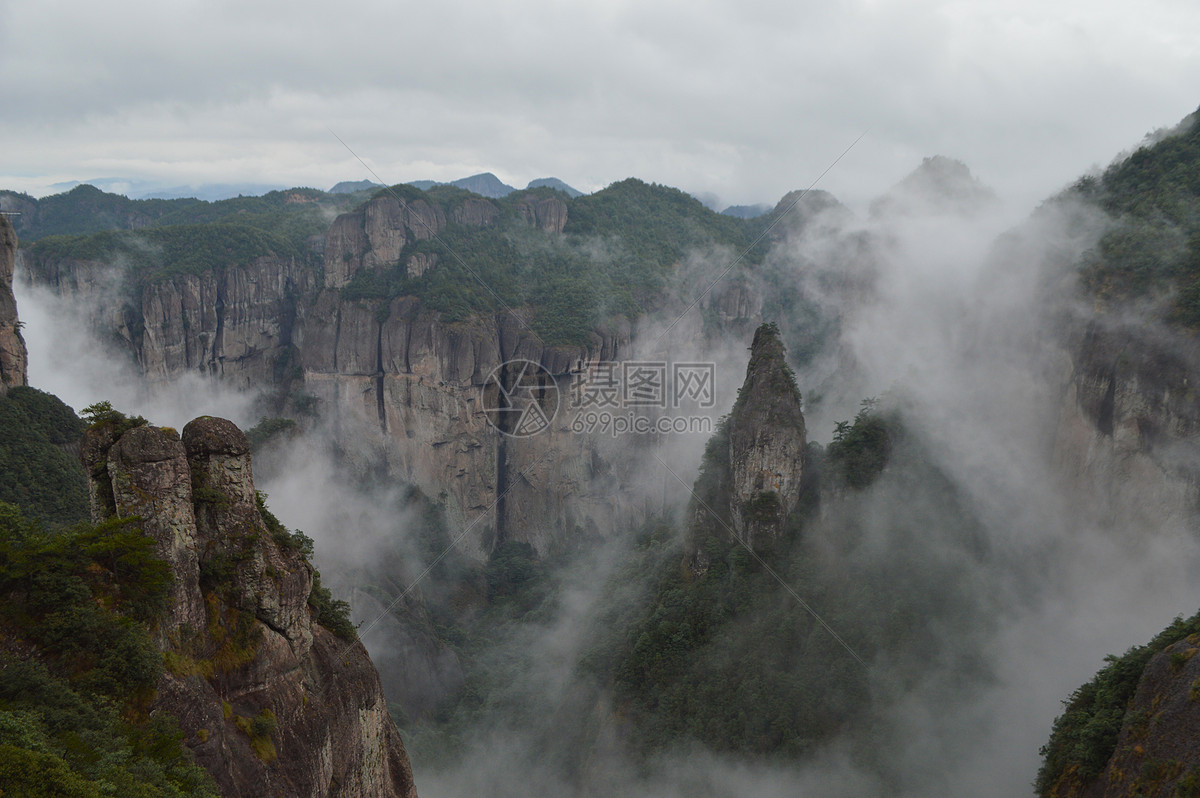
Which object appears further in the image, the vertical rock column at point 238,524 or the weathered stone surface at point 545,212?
the weathered stone surface at point 545,212

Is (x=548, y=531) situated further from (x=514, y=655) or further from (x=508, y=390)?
(x=514, y=655)

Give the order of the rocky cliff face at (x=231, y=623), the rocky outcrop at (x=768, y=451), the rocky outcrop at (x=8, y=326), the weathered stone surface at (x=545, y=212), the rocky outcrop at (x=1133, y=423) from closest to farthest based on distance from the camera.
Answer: the rocky cliff face at (x=231, y=623) → the rocky outcrop at (x=1133, y=423) → the rocky outcrop at (x=8, y=326) → the rocky outcrop at (x=768, y=451) → the weathered stone surface at (x=545, y=212)

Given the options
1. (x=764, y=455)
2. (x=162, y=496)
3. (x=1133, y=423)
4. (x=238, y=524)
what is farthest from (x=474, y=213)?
(x=162, y=496)

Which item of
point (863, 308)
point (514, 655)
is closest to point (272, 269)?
point (514, 655)

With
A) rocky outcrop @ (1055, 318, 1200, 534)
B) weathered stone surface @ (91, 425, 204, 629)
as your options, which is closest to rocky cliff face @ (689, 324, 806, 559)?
rocky outcrop @ (1055, 318, 1200, 534)

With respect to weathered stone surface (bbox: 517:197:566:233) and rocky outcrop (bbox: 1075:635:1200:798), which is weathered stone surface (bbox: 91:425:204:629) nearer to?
rocky outcrop (bbox: 1075:635:1200:798)

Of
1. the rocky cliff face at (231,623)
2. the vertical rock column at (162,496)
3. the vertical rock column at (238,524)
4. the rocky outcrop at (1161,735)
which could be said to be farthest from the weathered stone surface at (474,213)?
the rocky outcrop at (1161,735)

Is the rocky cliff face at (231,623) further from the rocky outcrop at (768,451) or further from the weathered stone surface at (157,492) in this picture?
the rocky outcrop at (768,451)
